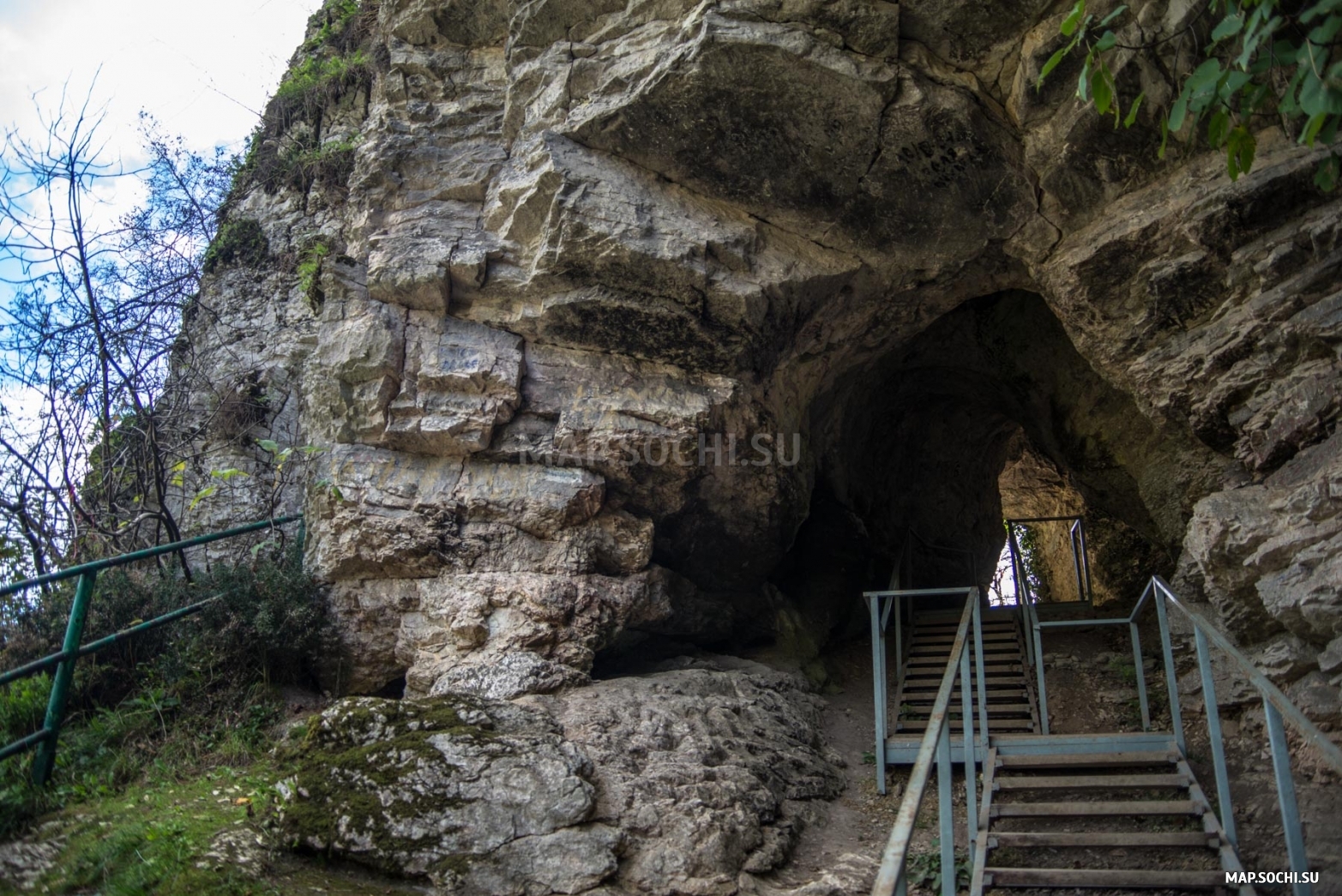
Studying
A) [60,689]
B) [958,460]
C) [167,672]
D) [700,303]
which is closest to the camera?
[60,689]

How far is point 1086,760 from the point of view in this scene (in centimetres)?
492

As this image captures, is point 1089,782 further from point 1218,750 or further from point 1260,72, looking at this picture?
point 1260,72

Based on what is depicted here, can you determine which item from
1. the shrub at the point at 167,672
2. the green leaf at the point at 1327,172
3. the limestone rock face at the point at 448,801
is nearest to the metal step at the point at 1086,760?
the limestone rock face at the point at 448,801

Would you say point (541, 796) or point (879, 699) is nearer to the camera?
point (541, 796)

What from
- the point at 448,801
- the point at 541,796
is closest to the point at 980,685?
the point at 541,796

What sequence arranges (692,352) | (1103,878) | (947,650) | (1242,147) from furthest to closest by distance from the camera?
(947,650)
(692,352)
(1103,878)
(1242,147)

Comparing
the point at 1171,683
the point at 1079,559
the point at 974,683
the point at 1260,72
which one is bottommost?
the point at 1171,683

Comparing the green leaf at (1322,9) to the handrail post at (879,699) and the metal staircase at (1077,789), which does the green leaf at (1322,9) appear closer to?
the metal staircase at (1077,789)

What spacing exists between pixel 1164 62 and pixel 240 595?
20.8 feet

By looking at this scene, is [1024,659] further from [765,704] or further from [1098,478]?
[765,704]

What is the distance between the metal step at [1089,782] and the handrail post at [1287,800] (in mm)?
1704

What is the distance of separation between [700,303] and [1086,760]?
3681mm

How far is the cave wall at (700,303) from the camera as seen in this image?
202 inches

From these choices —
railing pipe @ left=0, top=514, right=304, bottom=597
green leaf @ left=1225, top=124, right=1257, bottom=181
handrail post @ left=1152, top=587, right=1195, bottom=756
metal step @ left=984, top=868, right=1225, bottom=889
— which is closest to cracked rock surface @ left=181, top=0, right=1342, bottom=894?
railing pipe @ left=0, top=514, right=304, bottom=597
